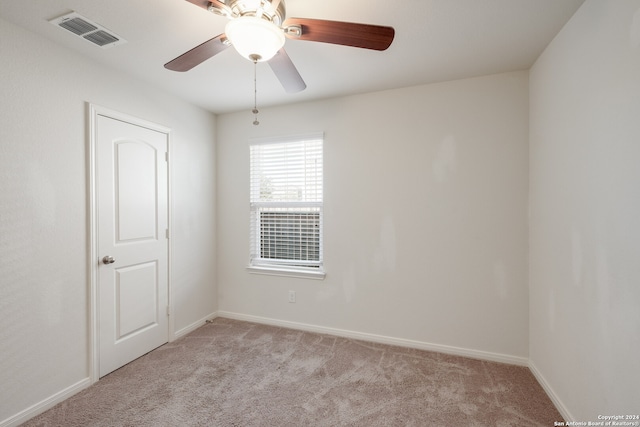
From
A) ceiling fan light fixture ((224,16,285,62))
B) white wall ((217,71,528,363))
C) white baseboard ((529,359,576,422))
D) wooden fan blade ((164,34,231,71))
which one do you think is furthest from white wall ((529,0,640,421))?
wooden fan blade ((164,34,231,71))

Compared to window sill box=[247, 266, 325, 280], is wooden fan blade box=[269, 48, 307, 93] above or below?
above

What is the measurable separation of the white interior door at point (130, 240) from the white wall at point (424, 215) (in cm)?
119

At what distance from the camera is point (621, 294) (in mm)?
1380

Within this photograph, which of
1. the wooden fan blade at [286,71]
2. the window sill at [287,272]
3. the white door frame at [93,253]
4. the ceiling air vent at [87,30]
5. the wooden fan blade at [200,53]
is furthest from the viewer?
the window sill at [287,272]

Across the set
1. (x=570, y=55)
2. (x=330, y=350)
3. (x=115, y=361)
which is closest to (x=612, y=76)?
(x=570, y=55)

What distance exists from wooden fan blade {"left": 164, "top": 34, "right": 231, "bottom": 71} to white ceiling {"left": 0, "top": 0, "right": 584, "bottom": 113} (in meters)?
0.30

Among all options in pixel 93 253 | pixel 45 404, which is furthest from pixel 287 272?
pixel 45 404

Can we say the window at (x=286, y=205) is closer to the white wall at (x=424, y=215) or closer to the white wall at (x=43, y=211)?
the white wall at (x=424, y=215)

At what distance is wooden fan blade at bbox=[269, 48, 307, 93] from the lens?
1.59 meters

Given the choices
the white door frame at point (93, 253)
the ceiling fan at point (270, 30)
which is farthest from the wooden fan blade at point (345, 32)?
the white door frame at point (93, 253)

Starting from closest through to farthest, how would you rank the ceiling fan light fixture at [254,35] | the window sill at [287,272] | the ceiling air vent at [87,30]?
the ceiling fan light fixture at [254,35]
the ceiling air vent at [87,30]
the window sill at [287,272]

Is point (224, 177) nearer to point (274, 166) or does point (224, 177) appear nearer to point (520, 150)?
point (274, 166)

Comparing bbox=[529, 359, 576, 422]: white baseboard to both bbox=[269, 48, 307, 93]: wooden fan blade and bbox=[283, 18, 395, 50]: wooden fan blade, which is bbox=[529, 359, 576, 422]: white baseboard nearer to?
bbox=[283, 18, 395, 50]: wooden fan blade

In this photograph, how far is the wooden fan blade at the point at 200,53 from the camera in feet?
4.84
